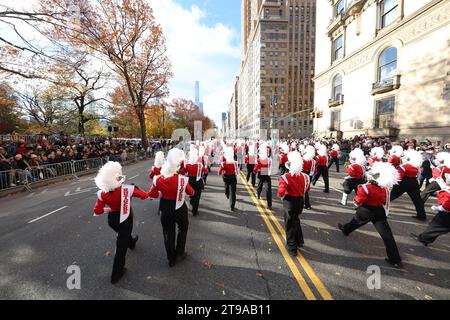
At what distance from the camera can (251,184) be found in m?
9.76

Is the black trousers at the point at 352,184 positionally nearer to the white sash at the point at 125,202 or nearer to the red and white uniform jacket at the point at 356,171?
the red and white uniform jacket at the point at 356,171

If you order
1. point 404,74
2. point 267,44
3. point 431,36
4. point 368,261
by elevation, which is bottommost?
point 368,261

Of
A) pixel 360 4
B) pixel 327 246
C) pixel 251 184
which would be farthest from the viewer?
pixel 360 4

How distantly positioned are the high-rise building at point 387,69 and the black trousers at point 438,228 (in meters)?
15.3

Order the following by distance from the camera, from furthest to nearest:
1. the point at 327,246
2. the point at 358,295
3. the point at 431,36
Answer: the point at 431,36
the point at 327,246
the point at 358,295

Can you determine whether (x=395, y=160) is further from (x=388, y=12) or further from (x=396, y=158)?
(x=388, y=12)

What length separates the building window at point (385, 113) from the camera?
19250mm

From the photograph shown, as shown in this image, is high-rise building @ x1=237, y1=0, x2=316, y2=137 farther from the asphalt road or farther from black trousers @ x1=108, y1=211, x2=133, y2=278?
black trousers @ x1=108, y1=211, x2=133, y2=278

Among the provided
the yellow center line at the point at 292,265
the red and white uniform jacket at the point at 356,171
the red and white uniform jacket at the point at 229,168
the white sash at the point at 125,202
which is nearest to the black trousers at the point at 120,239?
the white sash at the point at 125,202

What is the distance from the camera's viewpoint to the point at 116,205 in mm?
3283

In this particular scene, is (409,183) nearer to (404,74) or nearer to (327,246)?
(327,246)

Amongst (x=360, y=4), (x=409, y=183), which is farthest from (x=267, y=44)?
(x=409, y=183)

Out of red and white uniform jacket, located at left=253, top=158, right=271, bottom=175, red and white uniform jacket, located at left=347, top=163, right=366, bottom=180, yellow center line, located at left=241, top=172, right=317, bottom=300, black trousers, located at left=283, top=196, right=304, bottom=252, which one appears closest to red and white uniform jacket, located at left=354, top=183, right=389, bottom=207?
black trousers, located at left=283, top=196, right=304, bottom=252

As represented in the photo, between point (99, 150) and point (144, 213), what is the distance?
45.1ft
